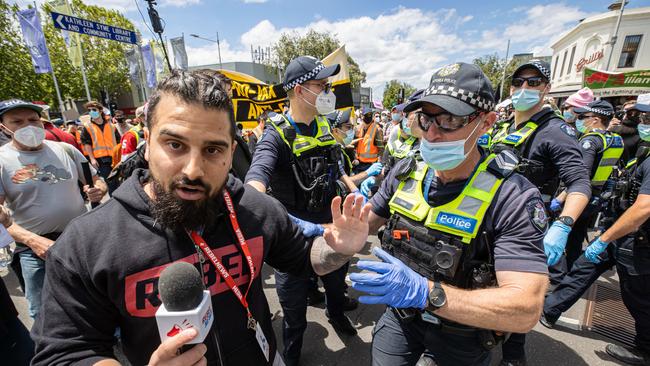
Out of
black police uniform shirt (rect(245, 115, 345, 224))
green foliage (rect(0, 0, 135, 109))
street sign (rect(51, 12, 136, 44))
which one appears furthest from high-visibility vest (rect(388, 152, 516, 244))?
green foliage (rect(0, 0, 135, 109))

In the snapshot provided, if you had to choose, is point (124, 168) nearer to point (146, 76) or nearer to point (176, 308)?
point (176, 308)

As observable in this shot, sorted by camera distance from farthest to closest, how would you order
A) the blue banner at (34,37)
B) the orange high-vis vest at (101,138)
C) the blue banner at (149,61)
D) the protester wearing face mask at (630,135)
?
1. the blue banner at (149,61)
2. the blue banner at (34,37)
3. the orange high-vis vest at (101,138)
4. the protester wearing face mask at (630,135)

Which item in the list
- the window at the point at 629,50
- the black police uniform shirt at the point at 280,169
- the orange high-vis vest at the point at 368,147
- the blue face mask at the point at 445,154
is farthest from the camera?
the window at the point at 629,50

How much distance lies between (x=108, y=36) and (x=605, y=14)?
3370cm

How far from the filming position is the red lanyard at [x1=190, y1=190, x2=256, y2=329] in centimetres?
118

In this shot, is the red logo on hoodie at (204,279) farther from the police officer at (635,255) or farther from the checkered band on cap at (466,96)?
the police officer at (635,255)

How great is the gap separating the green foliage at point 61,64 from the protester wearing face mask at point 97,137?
1666 centimetres

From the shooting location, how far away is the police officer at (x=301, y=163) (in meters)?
2.51

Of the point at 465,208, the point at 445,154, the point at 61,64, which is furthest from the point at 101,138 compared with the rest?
the point at 61,64

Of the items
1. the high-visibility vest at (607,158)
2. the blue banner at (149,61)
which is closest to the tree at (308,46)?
the blue banner at (149,61)

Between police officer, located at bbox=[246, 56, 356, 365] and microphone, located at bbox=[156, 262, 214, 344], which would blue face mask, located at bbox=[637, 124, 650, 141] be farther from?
microphone, located at bbox=[156, 262, 214, 344]

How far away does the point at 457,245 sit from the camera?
60.3 inches

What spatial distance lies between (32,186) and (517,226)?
3.81 m

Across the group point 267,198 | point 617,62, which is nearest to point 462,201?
point 267,198
